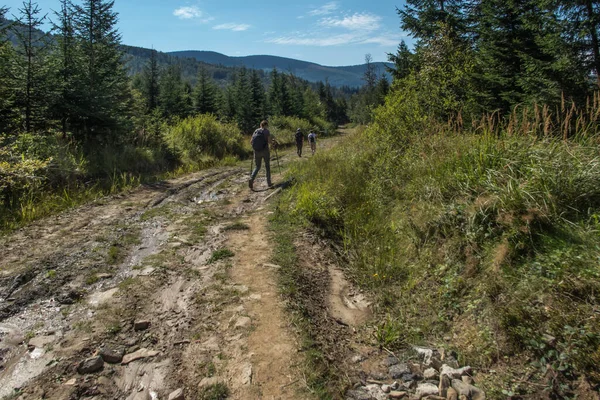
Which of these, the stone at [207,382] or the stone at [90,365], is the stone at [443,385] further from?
the stone at [90,365]

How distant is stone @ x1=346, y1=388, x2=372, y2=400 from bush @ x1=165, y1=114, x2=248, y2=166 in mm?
13638

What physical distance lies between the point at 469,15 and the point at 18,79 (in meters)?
20.2

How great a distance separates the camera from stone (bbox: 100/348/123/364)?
122 inches

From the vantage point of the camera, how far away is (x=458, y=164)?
5.41 metres

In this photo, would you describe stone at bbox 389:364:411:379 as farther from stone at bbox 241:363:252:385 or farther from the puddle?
stone at bbox 241:363:252:385

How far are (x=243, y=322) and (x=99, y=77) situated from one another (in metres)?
13.8

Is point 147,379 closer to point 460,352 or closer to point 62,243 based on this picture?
point 460,352

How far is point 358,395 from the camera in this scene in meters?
2.87

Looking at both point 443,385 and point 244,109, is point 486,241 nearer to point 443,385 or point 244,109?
point 443,385

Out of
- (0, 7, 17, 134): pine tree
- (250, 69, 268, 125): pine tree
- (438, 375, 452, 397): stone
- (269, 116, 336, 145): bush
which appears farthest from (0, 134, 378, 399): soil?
(250, 69, 268, 125): pine tree

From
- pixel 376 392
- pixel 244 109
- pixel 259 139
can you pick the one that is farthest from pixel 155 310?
pixel 244 109

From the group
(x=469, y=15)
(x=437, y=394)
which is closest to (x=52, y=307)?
(x=437, y=394)

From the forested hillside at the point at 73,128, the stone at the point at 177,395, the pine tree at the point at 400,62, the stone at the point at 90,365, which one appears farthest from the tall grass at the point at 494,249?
the pine tree at the point at 400,62

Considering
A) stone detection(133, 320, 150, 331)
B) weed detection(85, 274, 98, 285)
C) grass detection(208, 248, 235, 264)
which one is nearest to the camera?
stone detection(133, 320, 150, 331)
